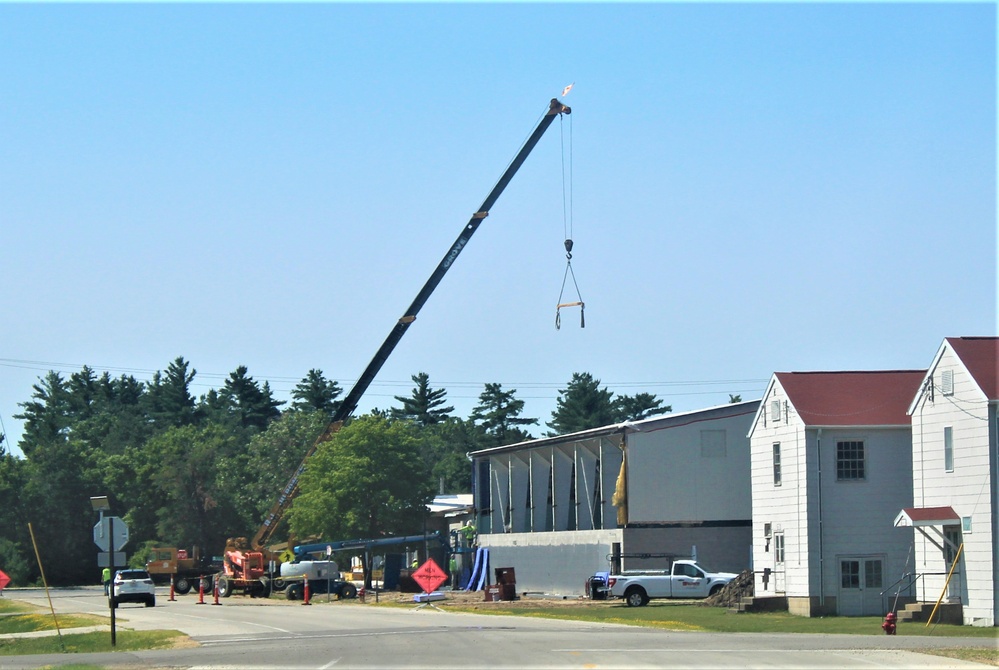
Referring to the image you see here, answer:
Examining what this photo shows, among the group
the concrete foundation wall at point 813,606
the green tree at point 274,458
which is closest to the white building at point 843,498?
the concrete foundation wall at point 813,606

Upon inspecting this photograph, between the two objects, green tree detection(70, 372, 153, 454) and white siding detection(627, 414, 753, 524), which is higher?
green tree detection(70, 372, 153, 454)

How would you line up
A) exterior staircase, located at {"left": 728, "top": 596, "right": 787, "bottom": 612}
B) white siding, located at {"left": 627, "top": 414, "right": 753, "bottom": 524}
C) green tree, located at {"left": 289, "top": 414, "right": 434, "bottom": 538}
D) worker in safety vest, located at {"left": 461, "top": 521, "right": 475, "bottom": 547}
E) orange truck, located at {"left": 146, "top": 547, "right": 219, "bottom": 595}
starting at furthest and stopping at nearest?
green tree, located at {"left": 289, "top": 414, "right": 434, "bottom": 538} → worker in safety vest, located at {"left": 461, "top": 521, "right": 475, "bottom": 547} → orange truck, located at {"left": 146, "top": 547, "right": 219, "bottom": 595} → white siding, located at {"left": 627, "top": 414, "right": 753, "bottom": 524} → exterior staircase, located at {"left": 728, "top": 596, "right": 787, "bottom": 612}

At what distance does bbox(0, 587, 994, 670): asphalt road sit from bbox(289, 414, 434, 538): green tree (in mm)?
46155

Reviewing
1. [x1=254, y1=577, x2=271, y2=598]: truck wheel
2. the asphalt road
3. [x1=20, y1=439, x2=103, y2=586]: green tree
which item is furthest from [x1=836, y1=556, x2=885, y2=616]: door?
[x1=20, y1=439, x2=103, y2=586]: green tree

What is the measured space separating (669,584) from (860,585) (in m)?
8.72

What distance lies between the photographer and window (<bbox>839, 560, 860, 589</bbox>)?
43938 mm

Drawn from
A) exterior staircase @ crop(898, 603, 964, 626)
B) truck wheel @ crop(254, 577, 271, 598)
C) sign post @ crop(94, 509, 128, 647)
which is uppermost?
sign post @ crop(94, 509, 128, 647)

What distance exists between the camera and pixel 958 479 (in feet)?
127

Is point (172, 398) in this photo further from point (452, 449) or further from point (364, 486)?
point (364, 486)

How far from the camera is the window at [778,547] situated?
45.7m

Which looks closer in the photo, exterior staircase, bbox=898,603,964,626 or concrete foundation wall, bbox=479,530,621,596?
exterior staircase, bbox=898,603,964,626

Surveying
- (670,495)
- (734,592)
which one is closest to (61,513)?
(670,495)

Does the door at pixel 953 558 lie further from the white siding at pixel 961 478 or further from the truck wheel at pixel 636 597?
the truck wheel at pixel 636 597

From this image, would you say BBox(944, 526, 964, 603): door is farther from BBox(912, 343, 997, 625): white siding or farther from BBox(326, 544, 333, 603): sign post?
BBox(326, 544, 333, 603): sign post
